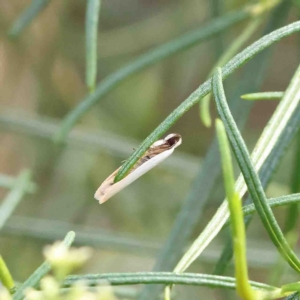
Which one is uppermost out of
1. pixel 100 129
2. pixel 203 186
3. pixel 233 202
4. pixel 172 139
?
pixel 100 129

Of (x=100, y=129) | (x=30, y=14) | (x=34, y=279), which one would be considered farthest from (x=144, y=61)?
(x=100, y=129)

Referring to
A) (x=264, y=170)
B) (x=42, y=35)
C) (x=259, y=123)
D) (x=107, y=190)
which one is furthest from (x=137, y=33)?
(x=107, y=190)

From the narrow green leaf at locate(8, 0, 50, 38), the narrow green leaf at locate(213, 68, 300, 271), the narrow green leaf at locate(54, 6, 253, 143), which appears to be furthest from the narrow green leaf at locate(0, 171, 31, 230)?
the narrow green leaf at locate(213, 68, 300, 271)

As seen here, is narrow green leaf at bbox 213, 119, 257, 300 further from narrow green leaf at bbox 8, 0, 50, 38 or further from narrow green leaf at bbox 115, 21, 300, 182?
narrow green leaf at bbox 8, 0, 50, 38

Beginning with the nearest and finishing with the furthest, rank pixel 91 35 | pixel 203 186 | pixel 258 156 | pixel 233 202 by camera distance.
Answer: pixel 233 202 → pixel 258 156 → pixel 91 35 → pixel 203 186

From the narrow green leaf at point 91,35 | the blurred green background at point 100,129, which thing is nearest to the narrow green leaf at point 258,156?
the narrow green leaf at point 91,35

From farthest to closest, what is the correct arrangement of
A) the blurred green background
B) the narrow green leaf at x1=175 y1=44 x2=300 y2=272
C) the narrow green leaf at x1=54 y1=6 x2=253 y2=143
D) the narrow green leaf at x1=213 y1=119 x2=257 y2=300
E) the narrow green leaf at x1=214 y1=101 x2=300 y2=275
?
the blurred green background, the narrow green leaf at x1=54 y1=6 x2=253 y2=143, the narrow green leaf at x1=214 y1=101 x2=300 y2=275, the narrow green leaf at x1=175 y1=44 x2=300 y2=272, the narrow green leaf at x1=213 y1=119 x2=257 y2=300

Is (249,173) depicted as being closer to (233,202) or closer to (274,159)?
(233,202)
